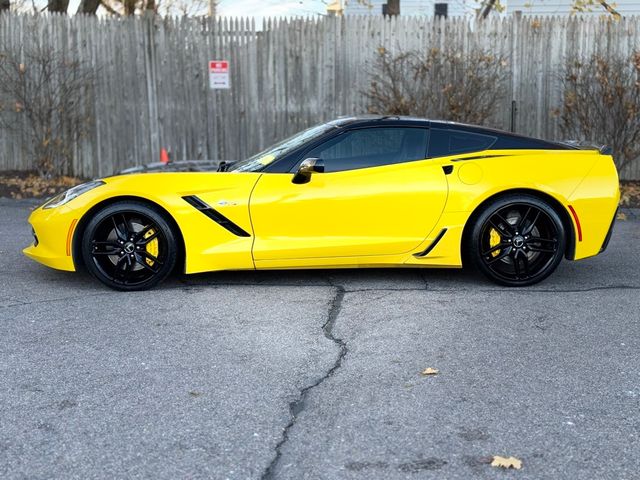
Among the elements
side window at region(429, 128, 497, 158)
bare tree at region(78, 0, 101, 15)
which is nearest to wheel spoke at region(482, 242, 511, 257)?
side window at region(429, 128, 497, 158)

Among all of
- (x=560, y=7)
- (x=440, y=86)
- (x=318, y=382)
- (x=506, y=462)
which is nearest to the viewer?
(x=506, y=462)

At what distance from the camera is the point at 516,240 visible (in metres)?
6.42

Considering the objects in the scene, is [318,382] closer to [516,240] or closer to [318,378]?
[318,378]

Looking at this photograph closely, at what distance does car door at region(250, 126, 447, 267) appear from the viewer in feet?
20.2

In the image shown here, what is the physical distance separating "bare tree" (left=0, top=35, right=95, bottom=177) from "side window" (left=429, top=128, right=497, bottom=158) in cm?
744

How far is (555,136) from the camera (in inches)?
478

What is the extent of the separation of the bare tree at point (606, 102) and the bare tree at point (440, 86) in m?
1.04

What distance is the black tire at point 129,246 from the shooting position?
6152mm

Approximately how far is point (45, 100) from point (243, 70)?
9.63ft

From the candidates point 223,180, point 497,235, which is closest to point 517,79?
point 497,235

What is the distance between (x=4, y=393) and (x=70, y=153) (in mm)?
8767

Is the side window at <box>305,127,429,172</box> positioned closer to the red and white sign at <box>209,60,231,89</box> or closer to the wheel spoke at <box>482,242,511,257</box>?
the wheel spoke at <box>482,242,511,257</box>

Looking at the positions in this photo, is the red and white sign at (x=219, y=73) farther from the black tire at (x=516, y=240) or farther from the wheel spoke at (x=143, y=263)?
the black tire at (x=516, y=240)

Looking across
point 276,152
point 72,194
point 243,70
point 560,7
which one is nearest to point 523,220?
point 276,152
